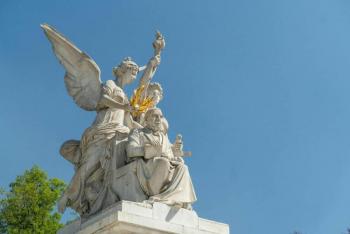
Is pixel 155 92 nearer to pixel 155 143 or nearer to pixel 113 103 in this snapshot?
pixel 113 103

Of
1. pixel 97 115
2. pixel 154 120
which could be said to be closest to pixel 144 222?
pixel 154 120

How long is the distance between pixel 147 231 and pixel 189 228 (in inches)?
28.2

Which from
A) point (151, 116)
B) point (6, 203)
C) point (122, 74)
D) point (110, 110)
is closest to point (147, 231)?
point (151, 116)

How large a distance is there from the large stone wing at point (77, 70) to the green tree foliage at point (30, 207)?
34.2 ft

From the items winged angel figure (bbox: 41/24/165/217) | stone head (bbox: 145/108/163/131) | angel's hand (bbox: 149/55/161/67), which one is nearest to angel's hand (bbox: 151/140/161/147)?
stone head (bbox: 145/108/163/131)

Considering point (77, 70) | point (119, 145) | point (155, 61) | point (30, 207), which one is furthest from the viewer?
point (30, 207)

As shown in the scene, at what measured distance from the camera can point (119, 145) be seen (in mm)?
11914

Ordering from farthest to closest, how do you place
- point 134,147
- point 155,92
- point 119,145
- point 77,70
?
point 77,70
point 155,92
point 119,145
point 134,147

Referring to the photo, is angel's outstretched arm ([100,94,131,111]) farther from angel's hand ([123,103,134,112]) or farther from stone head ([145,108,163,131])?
stone head ([145,108,163,131])

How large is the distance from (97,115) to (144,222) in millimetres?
3072

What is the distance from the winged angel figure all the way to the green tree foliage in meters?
10.6

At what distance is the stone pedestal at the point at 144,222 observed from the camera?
1048 centimetres

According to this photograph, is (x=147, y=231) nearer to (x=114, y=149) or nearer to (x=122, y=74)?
(x=114, y=149)

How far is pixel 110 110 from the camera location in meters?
12.9
